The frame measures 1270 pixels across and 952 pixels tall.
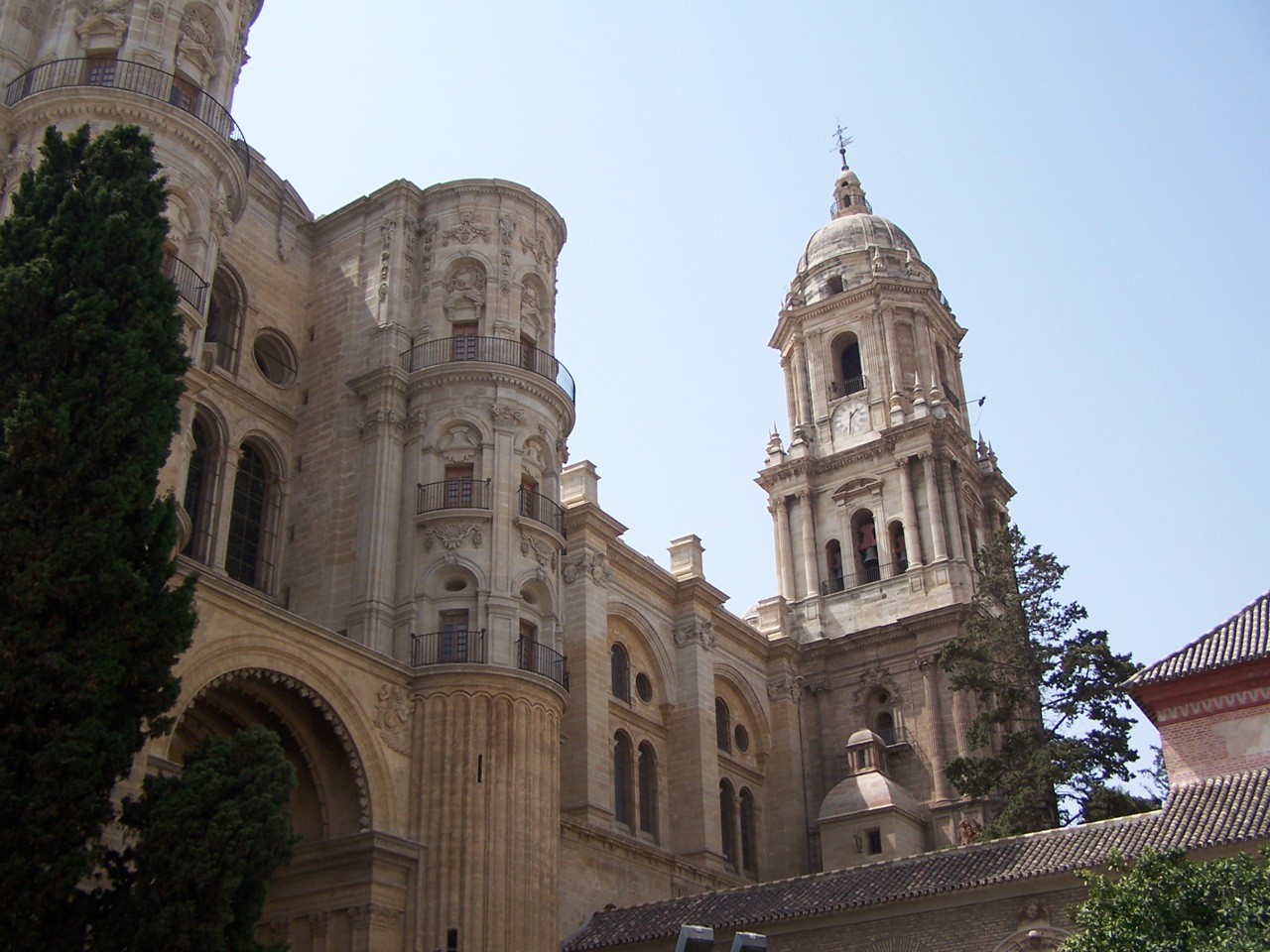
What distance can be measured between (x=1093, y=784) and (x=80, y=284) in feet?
80.3

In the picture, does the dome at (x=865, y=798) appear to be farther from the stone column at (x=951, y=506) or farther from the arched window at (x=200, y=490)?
the arched window at (x=200, y=490)

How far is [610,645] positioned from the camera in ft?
125

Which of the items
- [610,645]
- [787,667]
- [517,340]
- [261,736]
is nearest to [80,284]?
[261,736]

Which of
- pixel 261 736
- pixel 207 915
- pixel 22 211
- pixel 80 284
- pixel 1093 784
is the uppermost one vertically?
pixel 22 211

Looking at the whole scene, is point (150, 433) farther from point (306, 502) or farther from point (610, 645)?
point (610, 645)

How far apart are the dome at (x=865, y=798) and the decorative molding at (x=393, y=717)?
17151 millimetres

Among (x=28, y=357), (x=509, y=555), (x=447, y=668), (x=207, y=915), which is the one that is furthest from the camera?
(x=509, y=555)

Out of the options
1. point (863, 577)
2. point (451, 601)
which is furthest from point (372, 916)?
point (863, 577)

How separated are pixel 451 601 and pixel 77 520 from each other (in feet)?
39.5

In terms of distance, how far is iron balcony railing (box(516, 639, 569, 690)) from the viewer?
28.5 meters

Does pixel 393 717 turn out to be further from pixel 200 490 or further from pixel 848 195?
pixel 848 195

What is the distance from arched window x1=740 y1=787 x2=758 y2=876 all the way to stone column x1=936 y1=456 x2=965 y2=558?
35.1 feet

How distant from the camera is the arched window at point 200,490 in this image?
28375 millimetres

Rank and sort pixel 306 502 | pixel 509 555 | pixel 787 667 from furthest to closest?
pixel 787 667
pixel 306 502
pixel 509 555
